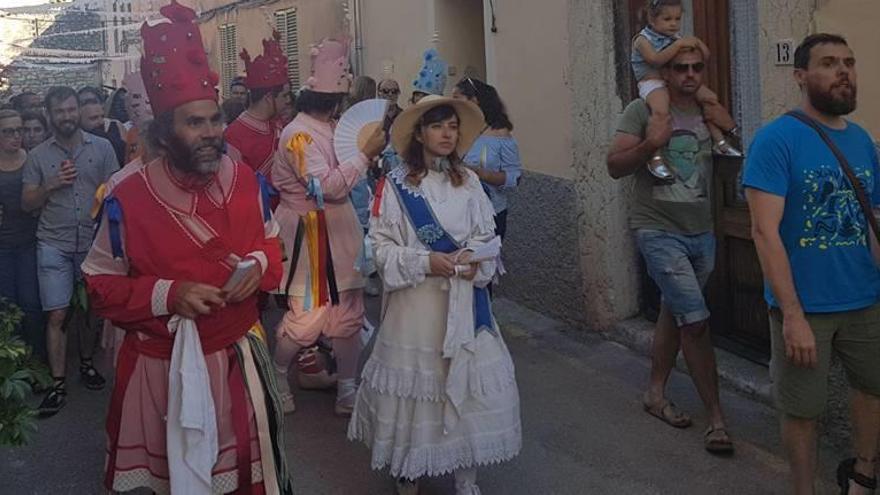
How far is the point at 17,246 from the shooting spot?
645cm

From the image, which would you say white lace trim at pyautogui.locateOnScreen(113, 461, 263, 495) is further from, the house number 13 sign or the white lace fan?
the house number 13 sign

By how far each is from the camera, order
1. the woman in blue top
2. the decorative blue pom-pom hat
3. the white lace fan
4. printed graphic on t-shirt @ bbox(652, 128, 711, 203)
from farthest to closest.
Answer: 1. the woman in blue top
2. the decorative blue pom-pom hat
3. the white lace fan
4. printed graphic on t-shirt @ bbox(652, 128, 711, 203)

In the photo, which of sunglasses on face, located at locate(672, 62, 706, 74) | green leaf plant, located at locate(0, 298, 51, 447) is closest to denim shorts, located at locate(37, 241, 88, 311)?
green leaf plant, located at locate(0, 298, 51, 447)

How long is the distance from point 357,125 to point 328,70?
61cm

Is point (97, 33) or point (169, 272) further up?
point (97, 33)

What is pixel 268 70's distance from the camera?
6.15 metres

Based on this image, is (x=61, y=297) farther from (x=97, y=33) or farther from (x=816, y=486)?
(x=97, y=33)

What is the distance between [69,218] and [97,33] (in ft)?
56.9

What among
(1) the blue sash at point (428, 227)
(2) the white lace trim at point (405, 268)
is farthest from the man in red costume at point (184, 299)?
(1) the blue sash at point (428, 227)

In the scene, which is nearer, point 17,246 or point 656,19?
point 656,19

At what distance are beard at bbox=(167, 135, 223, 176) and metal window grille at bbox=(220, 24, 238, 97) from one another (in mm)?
15106

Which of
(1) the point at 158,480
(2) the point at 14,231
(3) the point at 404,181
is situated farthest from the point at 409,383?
(2) the point at 14,231

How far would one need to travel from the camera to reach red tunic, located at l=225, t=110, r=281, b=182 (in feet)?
20.0

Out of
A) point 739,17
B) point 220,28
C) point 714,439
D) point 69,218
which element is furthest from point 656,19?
point 220,28
